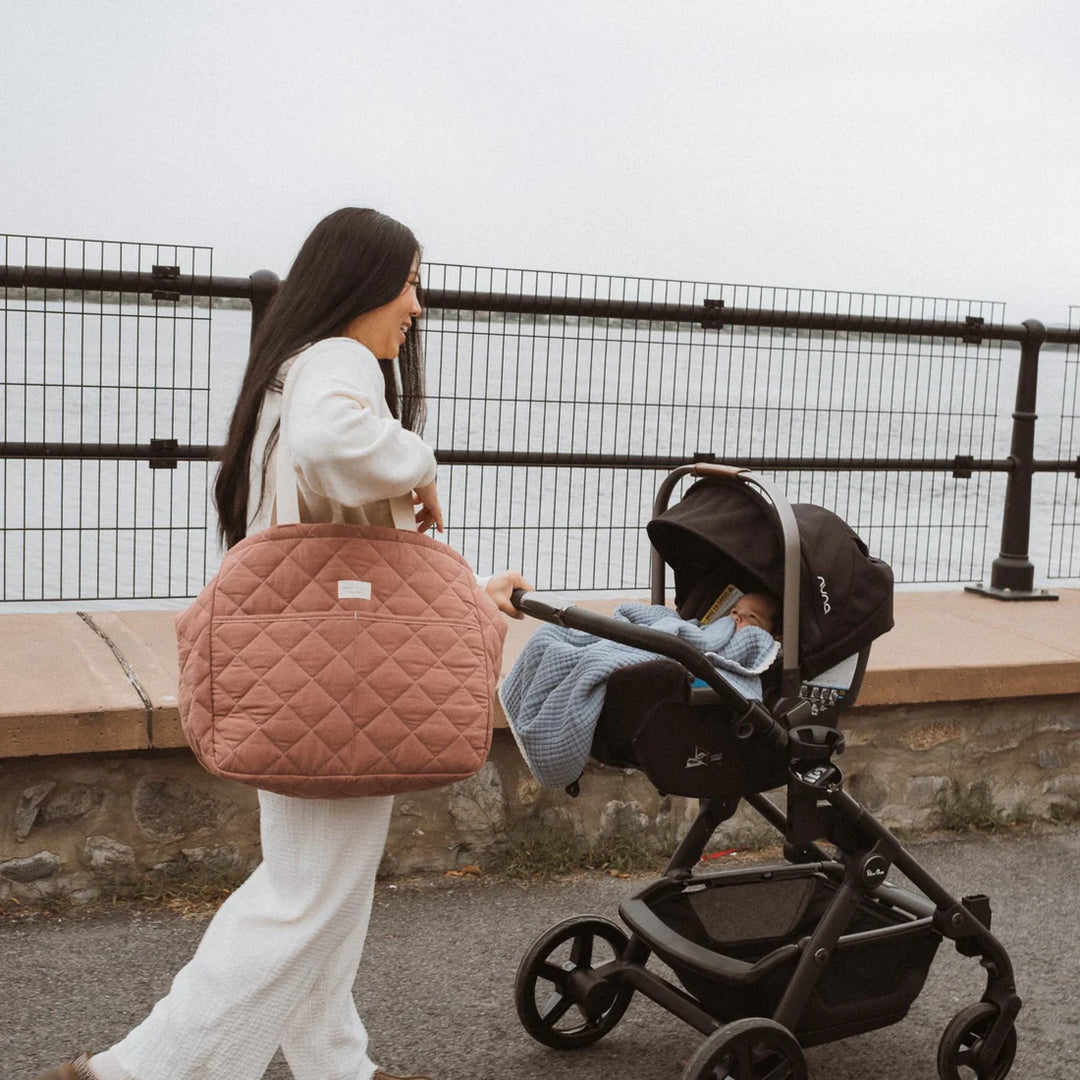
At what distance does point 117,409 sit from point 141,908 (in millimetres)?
1663

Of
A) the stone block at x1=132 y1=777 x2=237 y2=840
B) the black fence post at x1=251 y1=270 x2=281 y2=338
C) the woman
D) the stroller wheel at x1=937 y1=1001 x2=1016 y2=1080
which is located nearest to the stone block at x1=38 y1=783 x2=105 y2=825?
the stone block at x1=132 y1=777 x2=237 y2=840

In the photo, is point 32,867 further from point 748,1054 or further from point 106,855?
point 748,1054

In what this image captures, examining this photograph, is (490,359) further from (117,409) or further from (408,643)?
(408,643)

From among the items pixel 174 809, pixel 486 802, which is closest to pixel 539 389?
pixel 486 802

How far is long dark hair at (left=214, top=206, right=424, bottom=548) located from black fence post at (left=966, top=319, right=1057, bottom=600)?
3.99 m

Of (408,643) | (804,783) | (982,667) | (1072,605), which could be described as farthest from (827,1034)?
(1072,605)

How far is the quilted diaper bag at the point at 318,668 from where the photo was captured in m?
2.41

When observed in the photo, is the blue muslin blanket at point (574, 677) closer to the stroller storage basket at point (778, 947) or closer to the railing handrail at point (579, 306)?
the stroller storage basket at point (778, 947)

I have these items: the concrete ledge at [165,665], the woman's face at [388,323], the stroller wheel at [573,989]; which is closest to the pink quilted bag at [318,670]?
the woman's face at [388,323]

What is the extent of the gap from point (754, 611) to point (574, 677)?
48cm

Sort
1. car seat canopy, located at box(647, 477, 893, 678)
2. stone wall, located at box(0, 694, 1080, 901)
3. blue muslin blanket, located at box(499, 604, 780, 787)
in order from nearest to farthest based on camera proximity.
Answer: blue muslin blanket, located at box(499, 604, 780, 787) → car seat canopy, located at box(647, 477, 893, 678) → stone wall, located at box(0, 694, 1080, 901)

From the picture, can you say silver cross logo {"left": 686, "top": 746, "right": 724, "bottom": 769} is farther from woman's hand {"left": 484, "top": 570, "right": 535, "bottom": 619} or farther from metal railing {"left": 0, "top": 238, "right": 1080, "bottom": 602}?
metal railing {"left": 0, "top": 238, "right": 1080, "bottom": 602}

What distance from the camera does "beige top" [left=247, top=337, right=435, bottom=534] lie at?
7.63ft

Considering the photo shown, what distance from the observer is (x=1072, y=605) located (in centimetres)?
604
